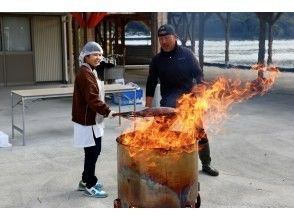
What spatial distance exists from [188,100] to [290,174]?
6.51 feet

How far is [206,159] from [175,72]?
1.24 m

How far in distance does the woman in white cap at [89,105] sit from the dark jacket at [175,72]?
0.80 metres

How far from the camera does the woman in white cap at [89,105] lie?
165 inches

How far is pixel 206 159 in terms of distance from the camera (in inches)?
213

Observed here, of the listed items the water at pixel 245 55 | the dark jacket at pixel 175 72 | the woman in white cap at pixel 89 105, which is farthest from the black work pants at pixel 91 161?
the water at pixel 245 55

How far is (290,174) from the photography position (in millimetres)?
5375

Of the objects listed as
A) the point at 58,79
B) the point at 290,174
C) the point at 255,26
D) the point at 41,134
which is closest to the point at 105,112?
the point at 290,174

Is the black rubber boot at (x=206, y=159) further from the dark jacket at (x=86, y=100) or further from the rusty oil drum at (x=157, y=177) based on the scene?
the rusty oil drum at (x=157, y=177)

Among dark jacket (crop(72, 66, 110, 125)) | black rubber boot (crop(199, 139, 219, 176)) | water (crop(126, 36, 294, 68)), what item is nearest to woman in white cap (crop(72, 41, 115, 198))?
dark jacket (crop(72, 66, 110, 125))

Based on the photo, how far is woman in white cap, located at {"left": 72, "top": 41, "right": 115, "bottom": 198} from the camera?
4188 mm

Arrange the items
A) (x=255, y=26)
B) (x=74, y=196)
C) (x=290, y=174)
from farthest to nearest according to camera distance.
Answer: (x=255, y=26)
(x=290, y=174)
(x=74, y=196)

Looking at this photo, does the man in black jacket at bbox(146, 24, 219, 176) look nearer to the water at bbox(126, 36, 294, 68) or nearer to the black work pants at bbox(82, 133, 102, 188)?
the black work pants at bbox(82, 133, 102, 188)
